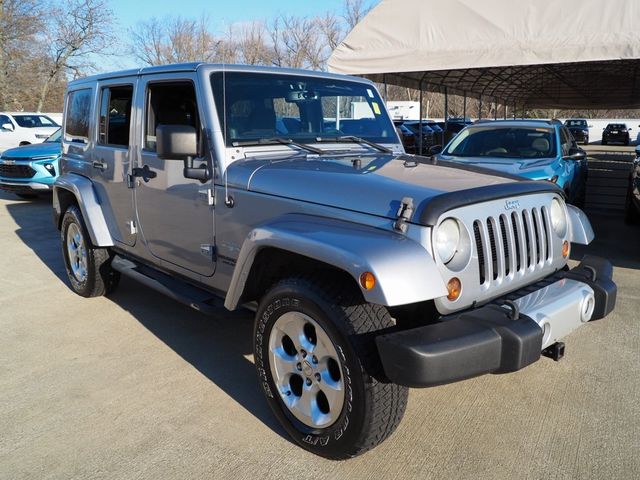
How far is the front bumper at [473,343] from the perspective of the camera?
87.6 inches

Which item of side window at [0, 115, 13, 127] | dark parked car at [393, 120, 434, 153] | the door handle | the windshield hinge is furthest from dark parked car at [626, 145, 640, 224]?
side window at [0, 115, 13, 127]

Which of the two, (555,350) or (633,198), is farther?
(633,198)

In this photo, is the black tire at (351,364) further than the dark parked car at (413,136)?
No

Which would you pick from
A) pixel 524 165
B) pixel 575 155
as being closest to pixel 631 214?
pixel 575 155

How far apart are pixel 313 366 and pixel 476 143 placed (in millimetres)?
6446

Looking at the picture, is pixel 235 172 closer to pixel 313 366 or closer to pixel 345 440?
pixel 313 366

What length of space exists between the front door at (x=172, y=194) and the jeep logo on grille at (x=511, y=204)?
169 centimetres

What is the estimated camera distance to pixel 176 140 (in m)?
3.15

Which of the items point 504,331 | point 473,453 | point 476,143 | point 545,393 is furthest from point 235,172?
point 476,143

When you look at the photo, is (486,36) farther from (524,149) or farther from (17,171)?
(17,171)

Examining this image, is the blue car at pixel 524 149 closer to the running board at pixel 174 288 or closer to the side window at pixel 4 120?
the running board at pixel 174 288

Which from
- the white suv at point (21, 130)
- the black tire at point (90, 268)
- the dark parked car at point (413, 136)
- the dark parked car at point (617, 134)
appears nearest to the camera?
the black tire at point (90, 268)

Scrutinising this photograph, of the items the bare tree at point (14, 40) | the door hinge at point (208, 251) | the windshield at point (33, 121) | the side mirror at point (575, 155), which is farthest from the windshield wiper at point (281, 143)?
the bare tree at point (14, 40)

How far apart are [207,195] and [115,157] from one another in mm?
1384
